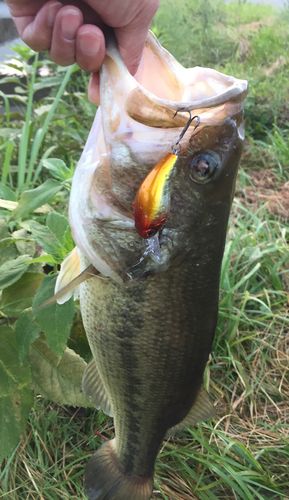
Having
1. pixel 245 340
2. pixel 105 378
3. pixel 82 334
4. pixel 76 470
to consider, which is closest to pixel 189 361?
pixel 105 378

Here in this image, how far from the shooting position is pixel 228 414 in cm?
219

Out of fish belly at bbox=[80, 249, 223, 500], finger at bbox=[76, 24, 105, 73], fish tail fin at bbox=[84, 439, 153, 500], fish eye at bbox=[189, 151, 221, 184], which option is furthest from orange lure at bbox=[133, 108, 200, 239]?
fish tail fin at bbox=[84, 439, 153, 500]

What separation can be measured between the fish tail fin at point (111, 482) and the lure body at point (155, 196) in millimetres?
1083

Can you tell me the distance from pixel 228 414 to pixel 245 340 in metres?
0.55

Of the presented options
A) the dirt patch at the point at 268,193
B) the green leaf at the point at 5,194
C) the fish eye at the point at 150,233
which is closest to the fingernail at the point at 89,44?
the fish eye at the point at 150,233

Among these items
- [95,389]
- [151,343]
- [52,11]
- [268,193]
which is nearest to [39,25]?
[52,11]

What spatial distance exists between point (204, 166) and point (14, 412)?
1166 mm

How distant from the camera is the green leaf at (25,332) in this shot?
144 centimetres

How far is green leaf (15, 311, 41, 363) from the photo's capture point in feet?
4.72

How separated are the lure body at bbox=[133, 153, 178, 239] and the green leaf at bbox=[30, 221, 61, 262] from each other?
2.32 ft

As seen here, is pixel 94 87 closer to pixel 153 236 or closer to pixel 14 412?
pixel 153 236

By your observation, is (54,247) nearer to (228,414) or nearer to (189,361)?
(189,361)

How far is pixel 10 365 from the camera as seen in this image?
58.5 inches

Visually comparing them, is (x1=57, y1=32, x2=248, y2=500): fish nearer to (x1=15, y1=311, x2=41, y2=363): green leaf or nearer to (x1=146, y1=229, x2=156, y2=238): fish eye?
(x1=146, y1=229, x2=156, y2=238): fish eye
